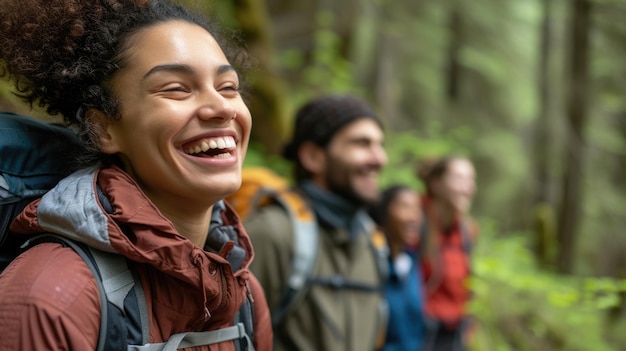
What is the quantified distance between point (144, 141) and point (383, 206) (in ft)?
14.3

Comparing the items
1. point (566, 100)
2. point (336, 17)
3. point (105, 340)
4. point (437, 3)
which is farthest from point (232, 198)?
point (437, 3)

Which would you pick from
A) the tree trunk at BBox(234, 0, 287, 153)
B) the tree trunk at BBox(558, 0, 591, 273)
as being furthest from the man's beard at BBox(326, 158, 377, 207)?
the tree trunk at BBox(558, 0, 591, 273)

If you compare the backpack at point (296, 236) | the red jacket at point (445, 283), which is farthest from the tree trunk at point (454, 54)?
the backpack at point (296, 236)

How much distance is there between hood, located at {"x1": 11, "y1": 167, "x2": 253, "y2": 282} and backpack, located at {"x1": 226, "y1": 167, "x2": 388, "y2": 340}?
6.17ft

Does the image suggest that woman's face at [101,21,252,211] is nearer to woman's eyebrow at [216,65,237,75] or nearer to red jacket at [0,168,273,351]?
woman's eyebrow at [216,65,237,75]

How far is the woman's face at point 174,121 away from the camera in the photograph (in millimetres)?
2002

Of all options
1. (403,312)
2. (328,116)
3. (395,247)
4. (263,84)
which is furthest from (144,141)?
(263,84)

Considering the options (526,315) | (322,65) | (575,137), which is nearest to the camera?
(526,315)

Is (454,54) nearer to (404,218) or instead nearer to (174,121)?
(404,218)

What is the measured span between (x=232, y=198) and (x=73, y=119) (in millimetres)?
2555

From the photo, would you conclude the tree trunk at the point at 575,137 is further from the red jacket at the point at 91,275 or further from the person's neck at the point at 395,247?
the red jacket at the point at 91,275

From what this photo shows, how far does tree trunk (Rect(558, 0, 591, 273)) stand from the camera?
10.4m

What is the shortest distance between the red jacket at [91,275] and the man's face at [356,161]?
7.74 ft

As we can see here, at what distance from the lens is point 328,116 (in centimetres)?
451
